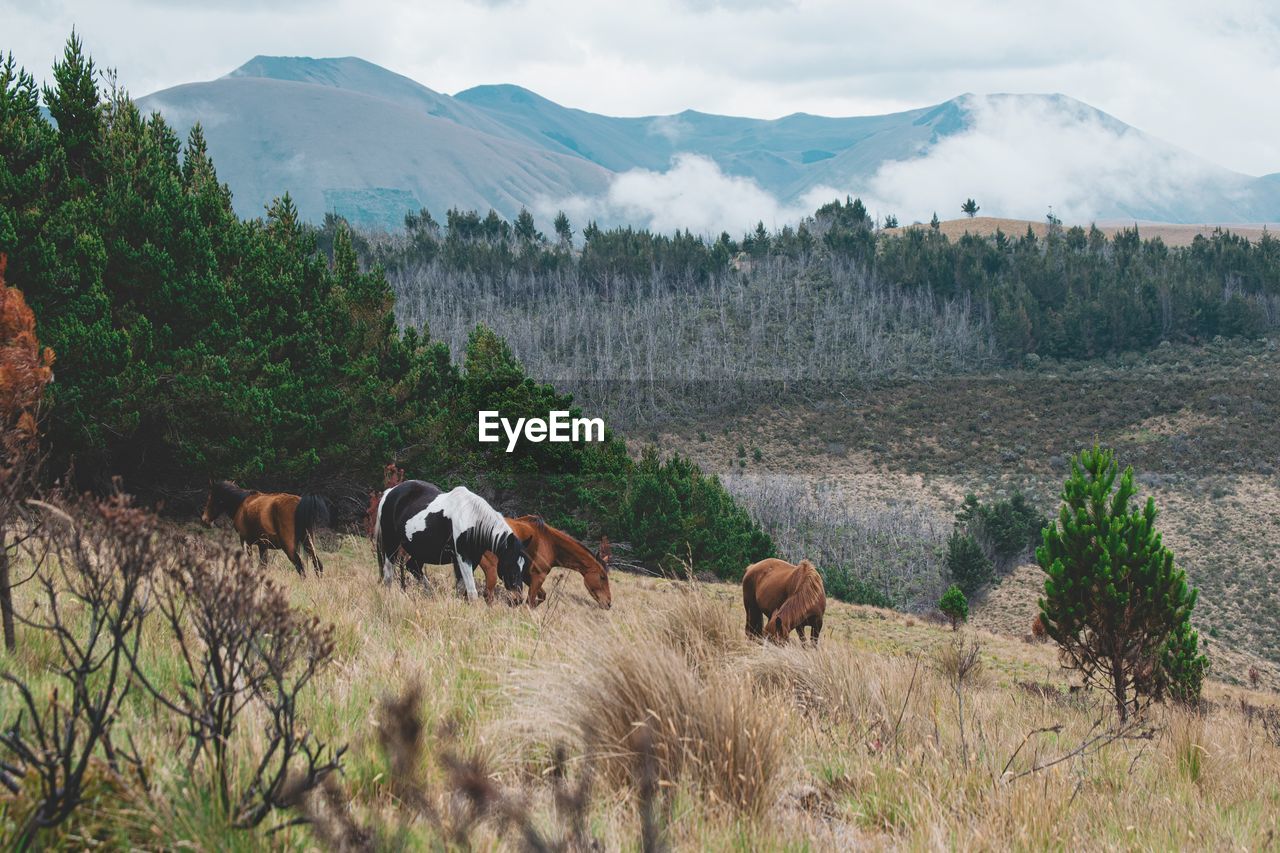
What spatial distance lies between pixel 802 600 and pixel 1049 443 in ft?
313

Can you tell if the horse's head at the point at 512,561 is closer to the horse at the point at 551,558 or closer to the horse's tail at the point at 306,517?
the horse at the point at 551,558

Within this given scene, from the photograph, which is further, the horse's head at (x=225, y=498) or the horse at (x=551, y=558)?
the horse's head at (x=225, y=498)

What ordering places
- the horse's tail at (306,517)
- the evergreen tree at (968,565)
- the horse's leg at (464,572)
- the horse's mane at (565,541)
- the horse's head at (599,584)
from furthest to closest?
1. the evergreen tree at (968,565)
2. the horse's tail at (306,517)
3. the horse's mane at (565,541)
4. the horse's head at (599,584)
5. the horse's leg at (464,572)

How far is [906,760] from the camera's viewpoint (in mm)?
5000

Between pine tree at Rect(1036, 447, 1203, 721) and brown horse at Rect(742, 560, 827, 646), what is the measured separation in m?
5.88

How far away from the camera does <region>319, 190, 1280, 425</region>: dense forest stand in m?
117

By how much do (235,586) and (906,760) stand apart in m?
3.32

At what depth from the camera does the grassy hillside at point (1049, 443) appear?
7638cm

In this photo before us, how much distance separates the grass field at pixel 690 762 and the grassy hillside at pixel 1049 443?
64.1 meters

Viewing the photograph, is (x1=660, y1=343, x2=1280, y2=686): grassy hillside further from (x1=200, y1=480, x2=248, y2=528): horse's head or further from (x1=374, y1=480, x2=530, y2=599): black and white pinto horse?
(x1=374, y1=480, x2=530, y2=599): black and white pinto horse

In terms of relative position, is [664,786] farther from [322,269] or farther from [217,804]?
[322,269]

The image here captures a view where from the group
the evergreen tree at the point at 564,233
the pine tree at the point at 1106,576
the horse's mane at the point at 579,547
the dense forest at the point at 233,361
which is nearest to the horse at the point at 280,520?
the horse's mane at the point at 579,547

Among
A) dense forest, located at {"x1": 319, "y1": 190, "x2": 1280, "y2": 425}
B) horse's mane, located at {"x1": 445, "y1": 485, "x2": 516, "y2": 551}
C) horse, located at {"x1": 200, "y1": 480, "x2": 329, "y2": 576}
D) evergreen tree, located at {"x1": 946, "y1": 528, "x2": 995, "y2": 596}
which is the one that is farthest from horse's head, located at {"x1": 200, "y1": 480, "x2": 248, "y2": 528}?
dense forest, located at {"x1": 319, "y1": 190, "x2": 1280, "y2": 425}

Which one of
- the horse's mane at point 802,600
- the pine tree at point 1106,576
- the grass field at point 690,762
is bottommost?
the pine tree at point 1106,576
